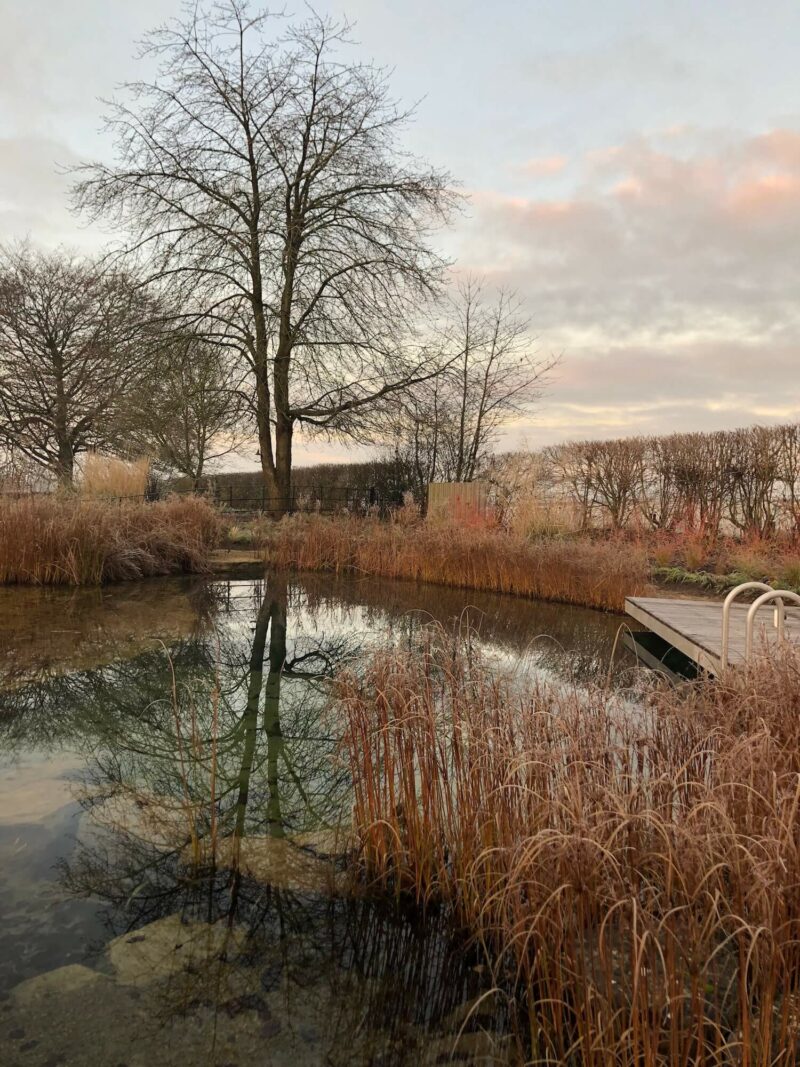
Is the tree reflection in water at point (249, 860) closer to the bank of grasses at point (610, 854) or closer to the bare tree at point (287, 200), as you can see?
the bank of grasses at point (610, 854)

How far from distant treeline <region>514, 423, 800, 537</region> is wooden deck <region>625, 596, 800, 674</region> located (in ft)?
15.4

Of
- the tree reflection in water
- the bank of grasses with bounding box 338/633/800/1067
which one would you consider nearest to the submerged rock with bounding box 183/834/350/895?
the tree reflection in water

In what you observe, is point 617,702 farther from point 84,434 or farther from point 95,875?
point 84,434

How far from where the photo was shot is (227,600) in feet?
25.8

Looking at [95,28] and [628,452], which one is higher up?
[95,28]

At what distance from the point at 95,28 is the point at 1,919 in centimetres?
726

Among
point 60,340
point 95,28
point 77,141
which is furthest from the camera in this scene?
point 60,340

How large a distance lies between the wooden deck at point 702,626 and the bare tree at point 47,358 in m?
13.3

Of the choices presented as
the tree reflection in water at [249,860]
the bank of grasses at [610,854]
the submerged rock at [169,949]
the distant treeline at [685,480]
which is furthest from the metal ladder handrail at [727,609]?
the distant treeline at [685,480]

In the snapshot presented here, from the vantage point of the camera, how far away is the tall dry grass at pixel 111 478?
10.9 meters

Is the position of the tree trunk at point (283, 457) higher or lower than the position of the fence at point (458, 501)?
higher

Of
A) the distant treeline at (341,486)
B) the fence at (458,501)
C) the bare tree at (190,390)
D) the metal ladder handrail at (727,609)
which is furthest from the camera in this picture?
the distant treeline at (341,486)

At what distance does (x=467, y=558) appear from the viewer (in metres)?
8.71

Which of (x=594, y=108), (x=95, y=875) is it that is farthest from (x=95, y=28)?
(x=95, y=875)
